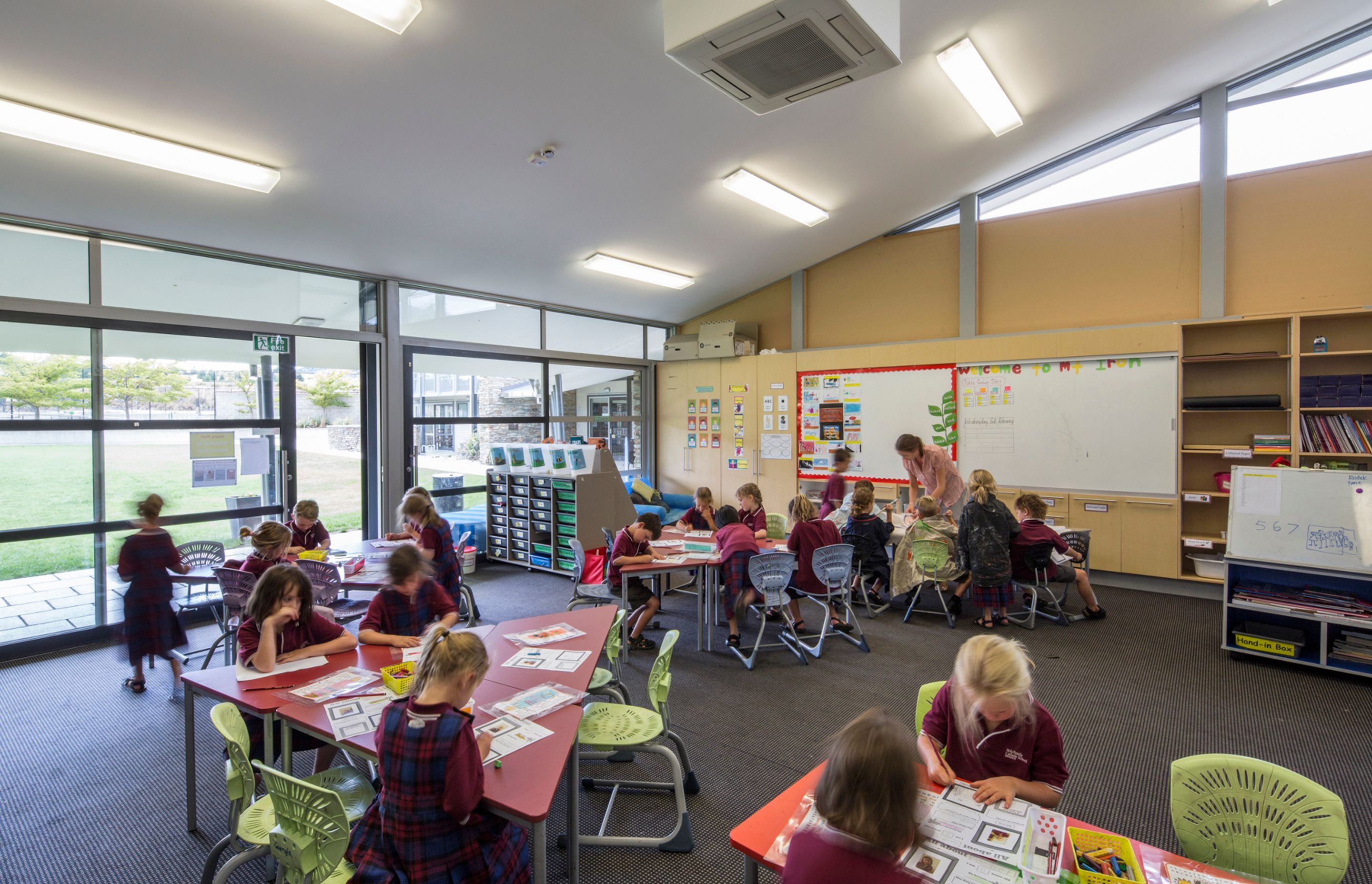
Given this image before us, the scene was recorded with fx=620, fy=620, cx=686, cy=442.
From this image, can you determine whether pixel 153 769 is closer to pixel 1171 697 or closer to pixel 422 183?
pixel 422 183

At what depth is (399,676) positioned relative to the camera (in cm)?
246

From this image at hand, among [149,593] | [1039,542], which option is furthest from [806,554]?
[149,593]

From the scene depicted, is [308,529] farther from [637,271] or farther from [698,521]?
[637,271]

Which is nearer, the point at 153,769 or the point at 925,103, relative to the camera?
the point at 153,769

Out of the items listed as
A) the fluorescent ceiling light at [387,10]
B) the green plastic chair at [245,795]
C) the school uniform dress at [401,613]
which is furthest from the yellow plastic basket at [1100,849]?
the fluorescent ceiling light at [387,10]

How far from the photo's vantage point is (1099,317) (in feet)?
21.7

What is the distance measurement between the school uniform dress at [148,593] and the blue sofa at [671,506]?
15.6 feet

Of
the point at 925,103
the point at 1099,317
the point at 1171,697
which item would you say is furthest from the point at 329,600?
the point at 1099,317

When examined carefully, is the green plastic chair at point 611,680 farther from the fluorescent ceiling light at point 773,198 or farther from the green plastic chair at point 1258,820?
the fluorescent ceiling light at point 773,198

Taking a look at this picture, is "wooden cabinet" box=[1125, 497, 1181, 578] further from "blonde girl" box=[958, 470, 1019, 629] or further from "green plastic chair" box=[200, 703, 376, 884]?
"green plastic chair" box=[200, 703, 376, 884]

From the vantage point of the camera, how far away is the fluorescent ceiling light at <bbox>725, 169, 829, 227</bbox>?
559 centimetres

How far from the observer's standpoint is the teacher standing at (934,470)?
5.98 metres

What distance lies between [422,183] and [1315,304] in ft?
25.8

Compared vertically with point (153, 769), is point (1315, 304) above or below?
above
